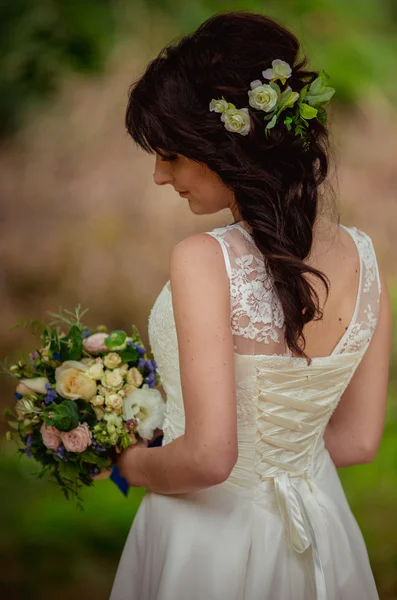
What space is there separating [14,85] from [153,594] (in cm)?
319

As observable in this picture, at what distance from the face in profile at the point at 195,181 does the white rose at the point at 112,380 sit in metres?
0.48

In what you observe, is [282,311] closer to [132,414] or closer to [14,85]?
[132,414]

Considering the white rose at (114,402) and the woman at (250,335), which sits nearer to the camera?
the woman at (250,335)

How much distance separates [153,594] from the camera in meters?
1.92

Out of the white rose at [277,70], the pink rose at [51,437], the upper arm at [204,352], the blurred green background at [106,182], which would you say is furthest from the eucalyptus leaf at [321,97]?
the blurred green background at [106,182]

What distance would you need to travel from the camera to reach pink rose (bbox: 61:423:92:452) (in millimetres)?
1909

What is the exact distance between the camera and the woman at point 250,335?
5.32 feet

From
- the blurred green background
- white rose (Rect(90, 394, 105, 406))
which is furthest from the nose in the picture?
the blurred green background

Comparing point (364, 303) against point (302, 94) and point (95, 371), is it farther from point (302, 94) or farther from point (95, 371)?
point (95, 371)

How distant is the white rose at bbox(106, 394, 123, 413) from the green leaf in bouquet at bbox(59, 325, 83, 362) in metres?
0.15

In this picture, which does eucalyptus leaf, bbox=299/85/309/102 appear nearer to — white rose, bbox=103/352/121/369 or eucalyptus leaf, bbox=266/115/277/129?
eucalyptus leaf, bbox=266/115/277/129

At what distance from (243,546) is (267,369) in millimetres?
437

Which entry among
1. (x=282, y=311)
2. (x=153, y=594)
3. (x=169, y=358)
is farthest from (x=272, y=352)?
(x=153, y=594)

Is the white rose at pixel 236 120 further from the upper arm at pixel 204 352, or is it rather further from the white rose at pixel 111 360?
the white rose at pixel 111 360
